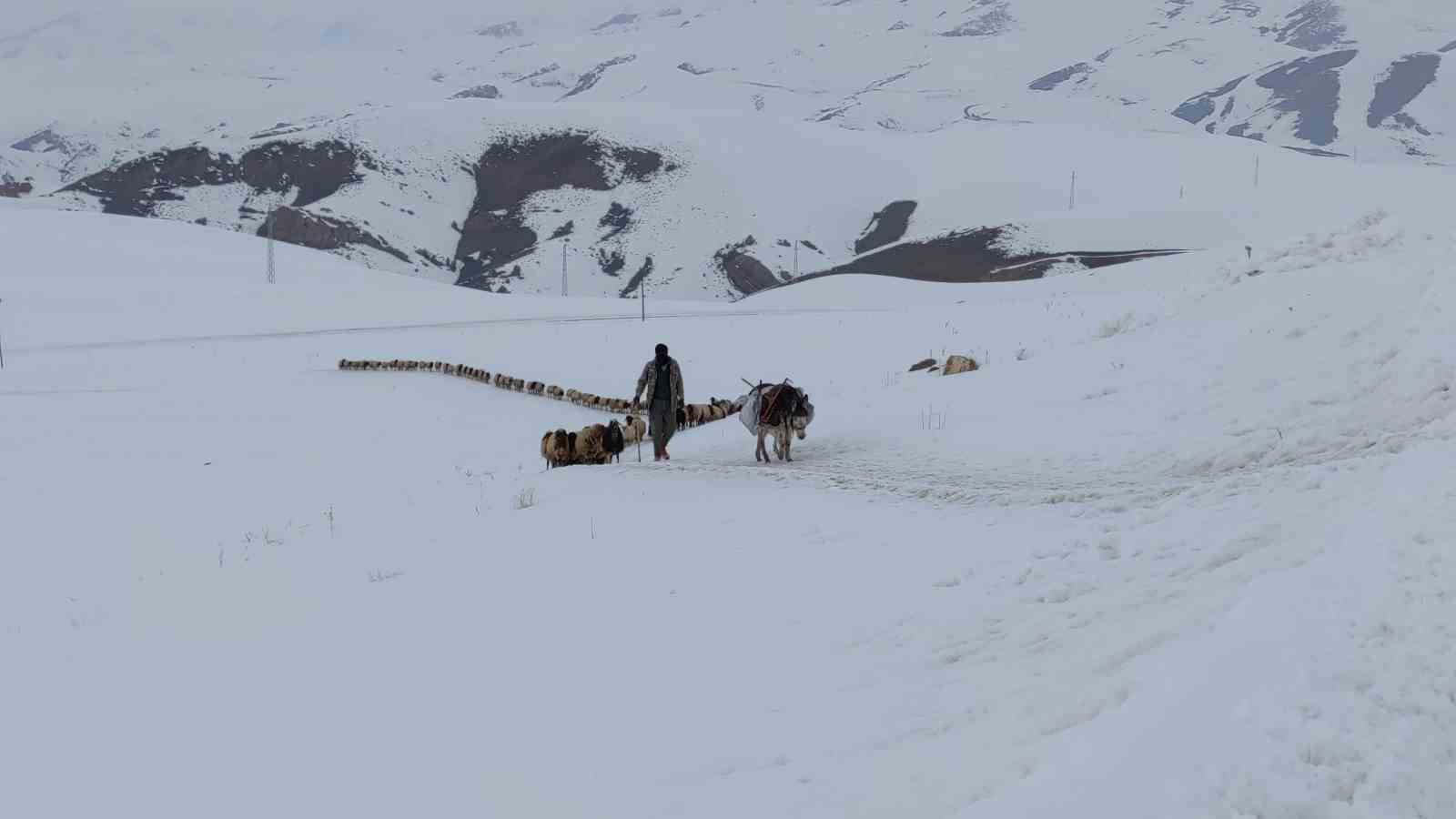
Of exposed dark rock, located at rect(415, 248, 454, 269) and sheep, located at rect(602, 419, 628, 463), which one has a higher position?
exposed dark rock, located at rect(415, 248, 454, 269)

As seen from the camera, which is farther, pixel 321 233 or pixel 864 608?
pixel 321 233

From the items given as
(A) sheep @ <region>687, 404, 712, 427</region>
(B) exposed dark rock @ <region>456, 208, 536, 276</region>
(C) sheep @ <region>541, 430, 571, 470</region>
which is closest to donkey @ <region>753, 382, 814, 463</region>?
(C) sheep @ <region>541, 430, 571, 470</region>

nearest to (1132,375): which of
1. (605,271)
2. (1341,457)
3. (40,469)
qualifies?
(1341,457)

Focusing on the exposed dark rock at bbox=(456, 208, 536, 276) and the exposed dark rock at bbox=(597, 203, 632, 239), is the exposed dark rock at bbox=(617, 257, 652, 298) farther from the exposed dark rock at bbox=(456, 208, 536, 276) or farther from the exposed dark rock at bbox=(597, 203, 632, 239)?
the exposed dark rock at bbox=(456, 208, 536, 276)

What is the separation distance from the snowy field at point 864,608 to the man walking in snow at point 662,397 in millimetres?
778

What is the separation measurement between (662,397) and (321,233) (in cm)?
11961

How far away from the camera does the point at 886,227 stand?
123125mm

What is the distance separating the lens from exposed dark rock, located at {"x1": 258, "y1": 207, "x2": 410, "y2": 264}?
122188 millimetres

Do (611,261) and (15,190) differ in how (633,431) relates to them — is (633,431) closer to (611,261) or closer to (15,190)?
(611,261)

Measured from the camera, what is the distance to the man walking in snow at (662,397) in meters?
13.9

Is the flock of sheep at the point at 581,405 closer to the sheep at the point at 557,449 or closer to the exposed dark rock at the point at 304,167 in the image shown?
the sheep at the point at 557,449

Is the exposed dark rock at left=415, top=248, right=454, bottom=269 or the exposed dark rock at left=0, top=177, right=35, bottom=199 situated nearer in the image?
the exposed dark rock at left=415, top=248, right=454, bottom=269

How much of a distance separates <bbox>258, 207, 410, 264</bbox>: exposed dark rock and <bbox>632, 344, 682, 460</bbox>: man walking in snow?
116 metres

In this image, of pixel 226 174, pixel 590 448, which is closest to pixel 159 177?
pixel 226 174
